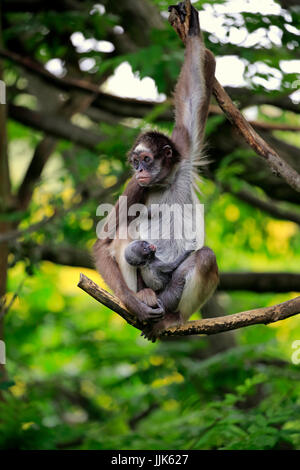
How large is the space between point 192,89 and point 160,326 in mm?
2427

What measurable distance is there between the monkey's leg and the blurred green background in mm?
1377

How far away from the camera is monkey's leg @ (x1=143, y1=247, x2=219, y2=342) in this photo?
5.71 meters

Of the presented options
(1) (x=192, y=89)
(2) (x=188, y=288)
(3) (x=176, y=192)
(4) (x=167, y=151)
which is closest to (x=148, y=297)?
(2) (x=188, y=288)

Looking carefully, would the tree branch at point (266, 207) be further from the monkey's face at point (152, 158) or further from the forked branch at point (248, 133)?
the forked branch at point (248, 133)

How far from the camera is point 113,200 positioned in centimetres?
929

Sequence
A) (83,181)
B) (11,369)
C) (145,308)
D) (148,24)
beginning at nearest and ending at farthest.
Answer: (145,308), (148,24), (83,181), (11,369)

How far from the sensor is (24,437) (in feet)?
25.1

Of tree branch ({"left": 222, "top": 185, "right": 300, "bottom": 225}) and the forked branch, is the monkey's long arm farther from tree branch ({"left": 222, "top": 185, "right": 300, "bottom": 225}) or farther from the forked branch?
tree branch ({"left": 222, "top": 185, "right": 300, "bottom": 225})

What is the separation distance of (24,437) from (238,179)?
496cm

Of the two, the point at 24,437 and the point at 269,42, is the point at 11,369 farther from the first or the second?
the point at 269,42

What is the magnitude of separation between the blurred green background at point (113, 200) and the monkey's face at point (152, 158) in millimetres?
900
